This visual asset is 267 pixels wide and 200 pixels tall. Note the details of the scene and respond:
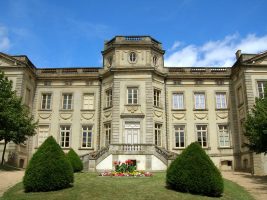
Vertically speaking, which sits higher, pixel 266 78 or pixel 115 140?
pixel 266 78

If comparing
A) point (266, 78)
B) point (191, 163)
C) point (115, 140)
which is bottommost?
point (191, 163)

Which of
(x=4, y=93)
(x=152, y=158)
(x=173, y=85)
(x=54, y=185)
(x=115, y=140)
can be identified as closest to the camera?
(x=54, y=185)

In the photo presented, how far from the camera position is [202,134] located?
28.6 metres

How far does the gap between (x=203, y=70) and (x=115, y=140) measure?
37.7 feet

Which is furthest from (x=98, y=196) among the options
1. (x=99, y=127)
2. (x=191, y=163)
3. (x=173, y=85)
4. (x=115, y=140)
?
(x=173, y=85)

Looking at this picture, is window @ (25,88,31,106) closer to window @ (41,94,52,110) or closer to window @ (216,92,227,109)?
window @ (41,94,52,110)

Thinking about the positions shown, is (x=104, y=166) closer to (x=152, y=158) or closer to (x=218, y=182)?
(x=152, y=158)

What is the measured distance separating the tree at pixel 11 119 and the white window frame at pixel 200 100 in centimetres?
1515

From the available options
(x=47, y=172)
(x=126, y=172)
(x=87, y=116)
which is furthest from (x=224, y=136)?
(x=47, y=172)

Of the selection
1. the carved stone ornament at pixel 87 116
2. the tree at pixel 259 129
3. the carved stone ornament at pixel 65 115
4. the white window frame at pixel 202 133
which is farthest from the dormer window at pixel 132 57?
the tree at pixel 259 129

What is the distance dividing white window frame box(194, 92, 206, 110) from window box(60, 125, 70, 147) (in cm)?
1241

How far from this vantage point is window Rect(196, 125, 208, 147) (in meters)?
28.5

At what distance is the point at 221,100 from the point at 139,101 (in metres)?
8.44

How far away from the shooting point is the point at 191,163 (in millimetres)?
13055
